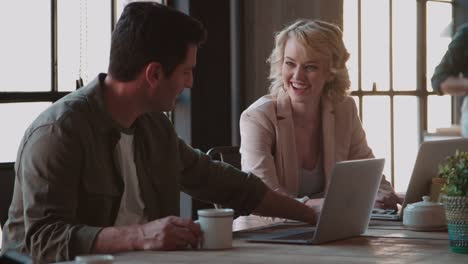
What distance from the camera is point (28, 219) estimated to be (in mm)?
→ 2422

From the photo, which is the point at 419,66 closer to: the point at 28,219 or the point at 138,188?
the point at 138,188

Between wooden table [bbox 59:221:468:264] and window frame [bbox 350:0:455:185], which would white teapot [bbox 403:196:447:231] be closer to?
wooden table [bbox 59:221:468:264]

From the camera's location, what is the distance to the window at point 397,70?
603cm

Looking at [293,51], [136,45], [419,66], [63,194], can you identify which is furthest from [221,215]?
[419,66]

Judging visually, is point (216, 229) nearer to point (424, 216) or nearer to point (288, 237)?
point (288, 237)

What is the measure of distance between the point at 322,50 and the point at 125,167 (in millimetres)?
1366

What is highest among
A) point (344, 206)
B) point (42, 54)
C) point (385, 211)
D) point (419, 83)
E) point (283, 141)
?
point (42, 54)

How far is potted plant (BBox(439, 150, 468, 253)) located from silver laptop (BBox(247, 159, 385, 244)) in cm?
25

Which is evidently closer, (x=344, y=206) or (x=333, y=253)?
(x=333, y=253)

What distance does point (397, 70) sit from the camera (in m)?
6.34

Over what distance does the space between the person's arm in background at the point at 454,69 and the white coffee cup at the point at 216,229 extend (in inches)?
122

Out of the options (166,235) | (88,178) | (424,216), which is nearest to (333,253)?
(166,235)

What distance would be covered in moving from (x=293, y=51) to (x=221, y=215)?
1575 millimetres

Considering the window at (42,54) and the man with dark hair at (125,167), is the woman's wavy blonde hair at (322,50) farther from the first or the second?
the man with dark hair at (125,167)
